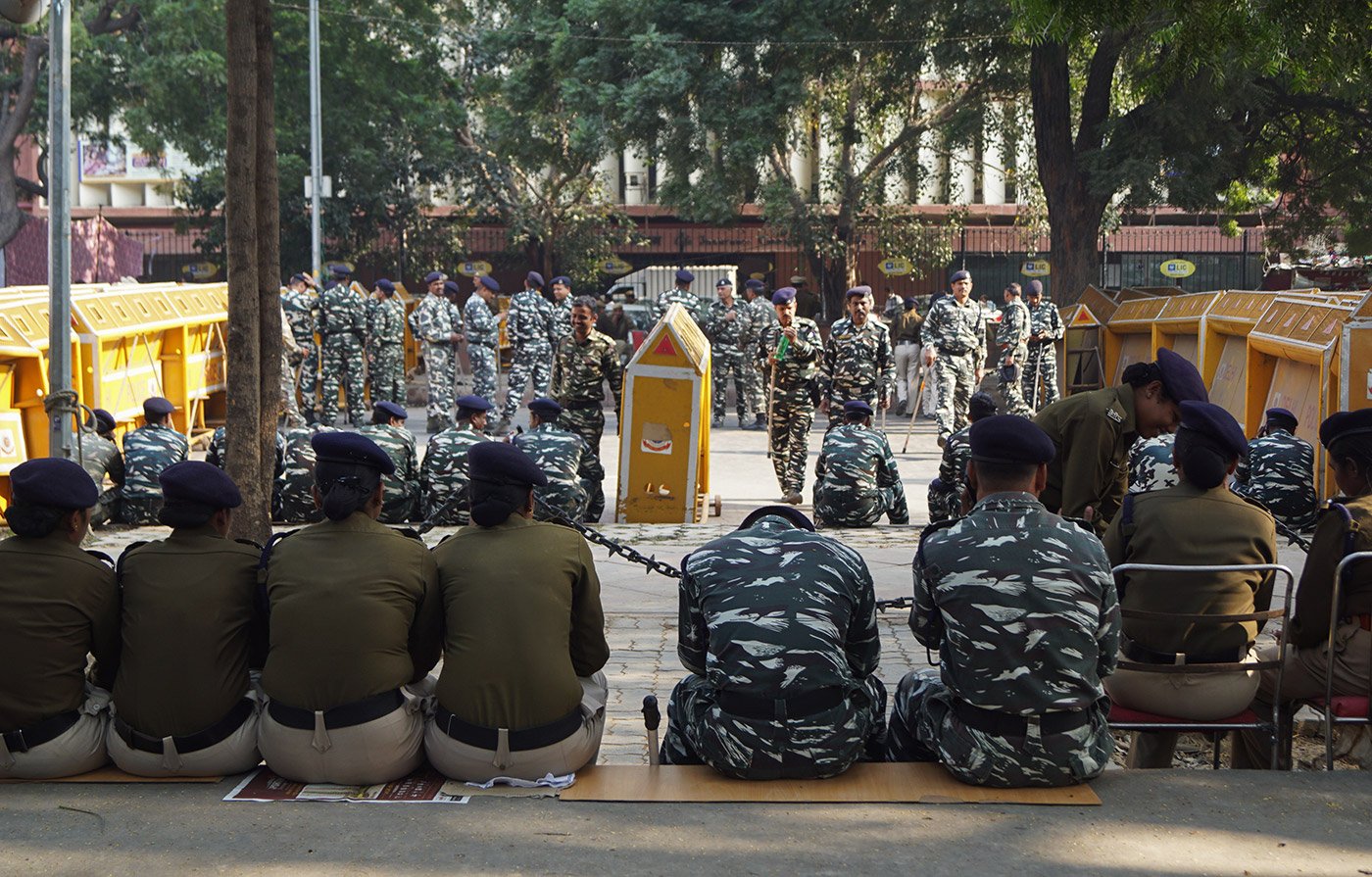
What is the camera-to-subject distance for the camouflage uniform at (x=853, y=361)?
47.2ft

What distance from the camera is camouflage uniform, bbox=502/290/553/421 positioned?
1900 centimetres

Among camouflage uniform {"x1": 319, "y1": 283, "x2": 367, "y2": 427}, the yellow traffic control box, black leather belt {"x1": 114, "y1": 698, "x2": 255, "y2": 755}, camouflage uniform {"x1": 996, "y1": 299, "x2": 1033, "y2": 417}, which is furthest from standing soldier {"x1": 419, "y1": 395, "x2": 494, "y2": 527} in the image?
camouflage uniform {"x1": 996, "y1": 299, "x2": 1033, "y2": 417}

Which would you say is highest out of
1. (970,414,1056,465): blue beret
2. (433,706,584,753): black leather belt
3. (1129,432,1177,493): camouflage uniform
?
(970,414,1056,465): blue beret

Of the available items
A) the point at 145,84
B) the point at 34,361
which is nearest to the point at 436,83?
the point at 145,84

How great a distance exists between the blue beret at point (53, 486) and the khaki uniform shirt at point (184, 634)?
256mm

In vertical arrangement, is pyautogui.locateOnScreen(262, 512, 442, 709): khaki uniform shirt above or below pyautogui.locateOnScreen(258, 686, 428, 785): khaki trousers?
above

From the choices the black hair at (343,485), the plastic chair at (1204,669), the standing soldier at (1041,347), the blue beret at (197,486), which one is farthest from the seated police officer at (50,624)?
the standing soldier at (1041,347)

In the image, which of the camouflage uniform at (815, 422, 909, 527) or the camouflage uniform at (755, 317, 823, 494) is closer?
the camouflage uniform at (815, 422, 909, 527)

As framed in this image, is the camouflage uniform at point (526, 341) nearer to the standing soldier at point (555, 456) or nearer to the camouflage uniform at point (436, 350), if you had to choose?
the camouflage uniform at point (436, 350)

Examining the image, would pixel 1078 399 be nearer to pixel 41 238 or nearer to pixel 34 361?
pixel 34 361

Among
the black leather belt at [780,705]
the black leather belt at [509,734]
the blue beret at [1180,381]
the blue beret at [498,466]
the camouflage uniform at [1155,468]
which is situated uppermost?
the blue beret at [1180,381]

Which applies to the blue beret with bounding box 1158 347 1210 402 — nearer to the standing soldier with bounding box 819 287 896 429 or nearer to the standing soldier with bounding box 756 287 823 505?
the standing soldier with bounding box 756 287 823 505

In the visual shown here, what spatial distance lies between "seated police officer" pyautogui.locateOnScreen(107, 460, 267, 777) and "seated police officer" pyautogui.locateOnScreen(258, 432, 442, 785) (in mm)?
124

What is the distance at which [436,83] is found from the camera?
114 feet
